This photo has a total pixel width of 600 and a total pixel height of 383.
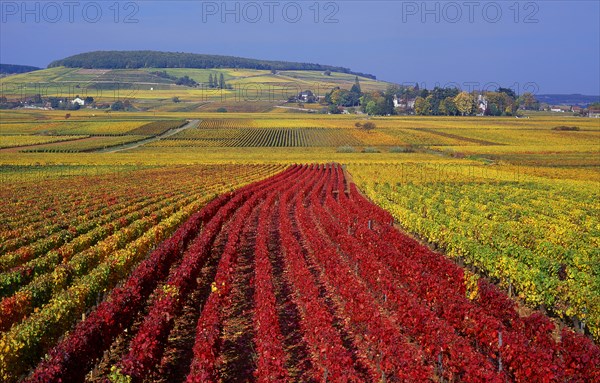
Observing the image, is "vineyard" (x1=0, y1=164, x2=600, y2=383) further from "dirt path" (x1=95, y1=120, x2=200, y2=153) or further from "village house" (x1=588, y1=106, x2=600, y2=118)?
"village house" (x1=588, y1=106, x2=600, y2=118)

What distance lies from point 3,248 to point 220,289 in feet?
33.6

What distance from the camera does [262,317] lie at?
38.8 feet

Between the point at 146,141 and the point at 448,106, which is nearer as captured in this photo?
the point at 146,141

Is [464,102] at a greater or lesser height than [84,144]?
greater

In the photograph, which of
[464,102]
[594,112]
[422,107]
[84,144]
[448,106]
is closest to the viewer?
[84,144]

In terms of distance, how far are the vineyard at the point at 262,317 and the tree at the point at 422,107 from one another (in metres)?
156

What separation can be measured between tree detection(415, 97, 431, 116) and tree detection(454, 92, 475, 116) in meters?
8.80

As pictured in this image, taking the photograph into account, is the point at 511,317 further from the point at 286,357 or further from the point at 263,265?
the point at 263,265

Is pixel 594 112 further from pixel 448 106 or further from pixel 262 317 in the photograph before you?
pixel 262 317

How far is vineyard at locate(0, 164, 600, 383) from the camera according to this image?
9.95m

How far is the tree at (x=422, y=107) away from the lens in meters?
174

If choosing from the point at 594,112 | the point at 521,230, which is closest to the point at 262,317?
the point at 521,230

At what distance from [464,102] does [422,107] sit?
43.3 feet

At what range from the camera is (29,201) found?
111ft
